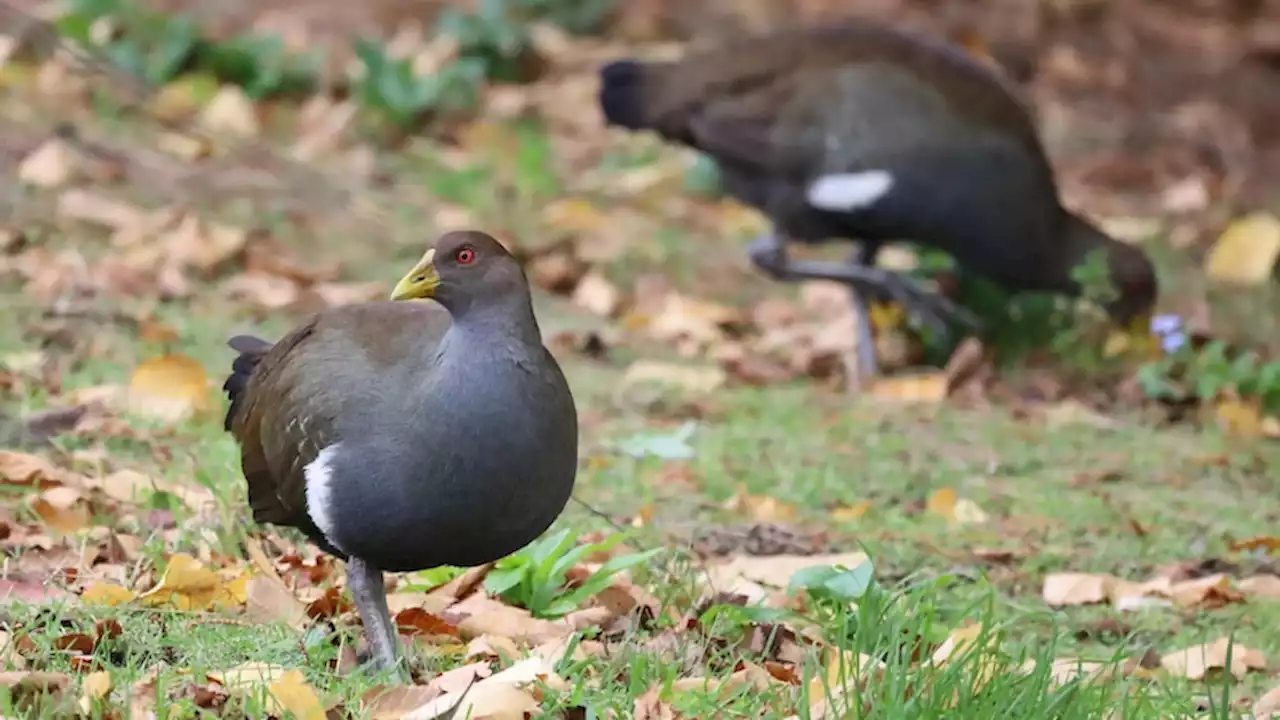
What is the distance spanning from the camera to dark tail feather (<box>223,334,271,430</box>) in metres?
4.13

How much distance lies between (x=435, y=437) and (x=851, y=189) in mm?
3629

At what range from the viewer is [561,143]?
9.12 metres

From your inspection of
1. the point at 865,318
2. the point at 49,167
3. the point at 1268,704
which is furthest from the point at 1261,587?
the point at 49,167

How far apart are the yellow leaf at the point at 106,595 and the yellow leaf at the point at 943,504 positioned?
7.74 feet

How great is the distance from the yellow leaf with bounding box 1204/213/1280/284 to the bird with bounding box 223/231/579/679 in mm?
4709

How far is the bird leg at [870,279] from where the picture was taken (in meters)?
7.00

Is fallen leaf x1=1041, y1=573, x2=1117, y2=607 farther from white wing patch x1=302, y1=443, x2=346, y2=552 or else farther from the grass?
white wing patch x1=302, y1=443, x2=346, y2=552

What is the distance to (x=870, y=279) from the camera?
6980 mm

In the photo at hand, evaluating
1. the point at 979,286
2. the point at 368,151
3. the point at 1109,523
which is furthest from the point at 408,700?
the point at 368,151

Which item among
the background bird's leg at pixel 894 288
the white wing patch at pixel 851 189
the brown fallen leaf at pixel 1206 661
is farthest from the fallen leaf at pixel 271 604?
the background bird's leg at pixel 894 288

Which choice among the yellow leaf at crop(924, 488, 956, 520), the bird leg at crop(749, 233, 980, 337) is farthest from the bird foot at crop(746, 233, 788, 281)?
the yellow leaf at crop(924, 488, 956, 520)

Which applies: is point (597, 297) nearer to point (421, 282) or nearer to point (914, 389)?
point (914, 389)

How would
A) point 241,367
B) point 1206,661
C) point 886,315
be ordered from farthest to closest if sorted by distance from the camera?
point 886,315 → point 241,367 → point 1206,661

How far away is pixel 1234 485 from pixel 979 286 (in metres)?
2.05
